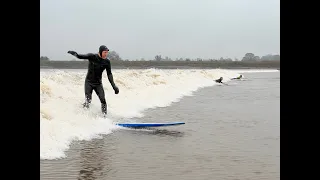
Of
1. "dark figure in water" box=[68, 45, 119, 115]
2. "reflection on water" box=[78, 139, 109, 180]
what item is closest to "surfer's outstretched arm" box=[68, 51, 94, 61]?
"dark figure in water" box=[68, 45, 119, 115]

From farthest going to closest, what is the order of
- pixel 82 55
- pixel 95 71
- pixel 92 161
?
pixel 95 71, pixel 82 55, pixel 92 161

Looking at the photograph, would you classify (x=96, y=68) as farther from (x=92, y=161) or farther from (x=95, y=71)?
(x=92, y=161)

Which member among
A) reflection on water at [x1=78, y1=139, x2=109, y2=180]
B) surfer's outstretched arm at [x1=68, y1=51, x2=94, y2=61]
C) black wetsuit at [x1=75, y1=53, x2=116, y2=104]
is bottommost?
reflection on water at [x1=78, y1=139, x2=109, y2=180]

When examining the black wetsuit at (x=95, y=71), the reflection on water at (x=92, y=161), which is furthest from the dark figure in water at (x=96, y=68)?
the reflection on water at (x=92, y=161)

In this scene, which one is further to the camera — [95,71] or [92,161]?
[95,71]

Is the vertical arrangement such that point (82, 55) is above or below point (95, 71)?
above

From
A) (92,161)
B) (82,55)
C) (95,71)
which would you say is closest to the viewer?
(92,161)

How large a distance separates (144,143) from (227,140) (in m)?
2.03

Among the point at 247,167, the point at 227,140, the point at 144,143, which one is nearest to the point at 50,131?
the point at 144,143

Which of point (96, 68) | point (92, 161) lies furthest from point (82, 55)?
point (92, 161)

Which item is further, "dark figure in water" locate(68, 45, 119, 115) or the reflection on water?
"dark figure in water" locate(68, 45, 119, 115)

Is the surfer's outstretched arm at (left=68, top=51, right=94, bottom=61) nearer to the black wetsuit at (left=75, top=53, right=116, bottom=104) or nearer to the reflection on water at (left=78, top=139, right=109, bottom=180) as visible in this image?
the black wetsuit at (left=75, top=53, right=116, bottom=104)

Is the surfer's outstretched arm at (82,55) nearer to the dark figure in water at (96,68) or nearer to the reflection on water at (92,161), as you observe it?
the dark figure in water at (96,68)

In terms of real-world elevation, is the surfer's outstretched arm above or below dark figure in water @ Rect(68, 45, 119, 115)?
above
